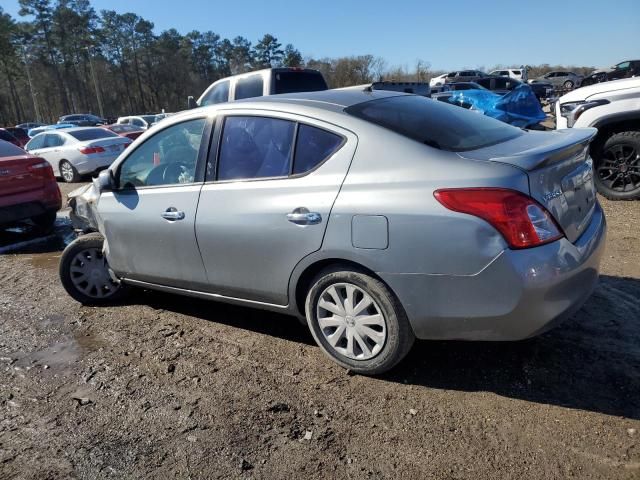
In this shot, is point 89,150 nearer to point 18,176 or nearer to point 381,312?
point 18,176

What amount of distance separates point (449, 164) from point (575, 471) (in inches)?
60.3

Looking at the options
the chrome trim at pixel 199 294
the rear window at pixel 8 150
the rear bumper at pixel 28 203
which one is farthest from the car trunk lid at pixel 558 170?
the rear window at pixel 8 150

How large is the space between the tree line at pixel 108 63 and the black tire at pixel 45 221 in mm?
40106

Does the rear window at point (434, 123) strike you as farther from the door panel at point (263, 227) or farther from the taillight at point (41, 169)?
the taillight at point (41, 169)

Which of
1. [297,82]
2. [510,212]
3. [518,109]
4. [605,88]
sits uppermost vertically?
[297,82]

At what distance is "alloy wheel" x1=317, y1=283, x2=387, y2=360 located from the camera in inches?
111

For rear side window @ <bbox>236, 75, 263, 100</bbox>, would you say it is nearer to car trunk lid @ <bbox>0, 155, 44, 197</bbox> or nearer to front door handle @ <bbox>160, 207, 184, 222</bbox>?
car trunk lid @ <bbox>0, 155, 44, 197</bbox>

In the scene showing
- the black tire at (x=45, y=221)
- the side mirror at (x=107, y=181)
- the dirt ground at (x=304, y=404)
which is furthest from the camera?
the black tire at (x=45, y=221)

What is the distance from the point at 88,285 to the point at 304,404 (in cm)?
272

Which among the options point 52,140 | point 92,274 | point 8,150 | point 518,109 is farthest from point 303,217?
point 52,140

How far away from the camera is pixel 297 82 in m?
9.05

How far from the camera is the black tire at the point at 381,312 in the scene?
270 centimetres

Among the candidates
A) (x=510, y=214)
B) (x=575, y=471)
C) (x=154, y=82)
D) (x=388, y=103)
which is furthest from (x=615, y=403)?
(x=154, y=82)

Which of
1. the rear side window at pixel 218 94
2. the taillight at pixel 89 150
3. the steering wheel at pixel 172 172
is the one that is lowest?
the taillight at pixel 89 150
